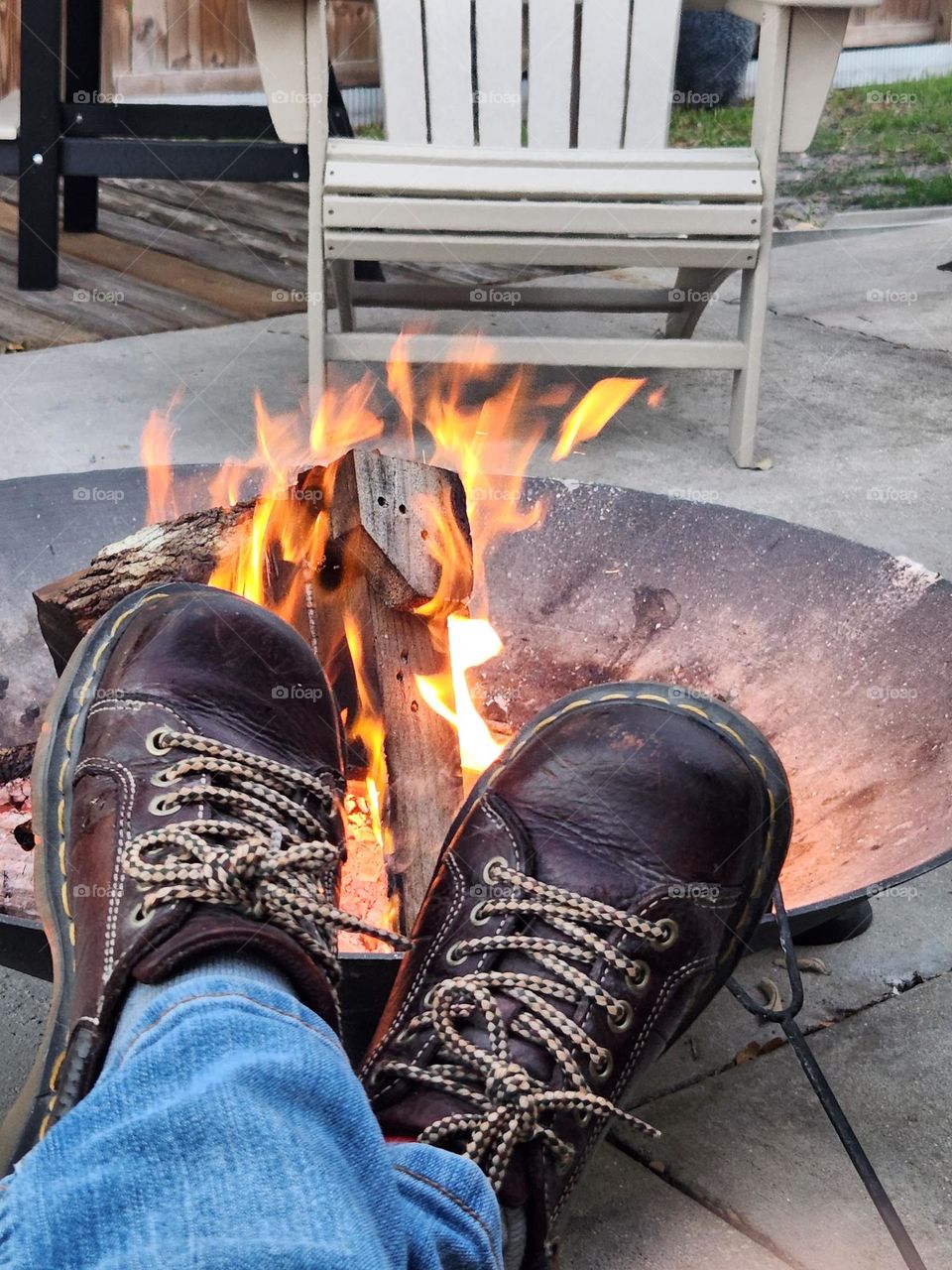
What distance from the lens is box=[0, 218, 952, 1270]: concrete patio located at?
53.1 inches

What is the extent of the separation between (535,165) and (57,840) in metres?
2.23

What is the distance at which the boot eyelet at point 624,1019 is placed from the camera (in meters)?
1.17

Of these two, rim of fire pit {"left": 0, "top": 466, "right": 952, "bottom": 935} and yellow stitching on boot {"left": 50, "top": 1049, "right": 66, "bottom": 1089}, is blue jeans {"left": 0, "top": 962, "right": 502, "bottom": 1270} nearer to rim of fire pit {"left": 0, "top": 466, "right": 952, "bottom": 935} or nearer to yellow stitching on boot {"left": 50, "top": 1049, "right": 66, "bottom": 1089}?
yellow stitching on boot {"left": 50, "top": 1049, "right": 66, "bottom": 1089}

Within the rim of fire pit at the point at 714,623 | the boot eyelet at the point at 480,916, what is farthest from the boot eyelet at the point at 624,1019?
the rim of fire pit at the point at 714,623

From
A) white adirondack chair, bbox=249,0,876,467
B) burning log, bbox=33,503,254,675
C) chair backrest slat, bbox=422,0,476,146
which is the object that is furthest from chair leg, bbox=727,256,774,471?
burning log, bbox=33,503,254,675

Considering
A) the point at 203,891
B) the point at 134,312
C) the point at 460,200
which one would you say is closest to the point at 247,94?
the point at 134,312

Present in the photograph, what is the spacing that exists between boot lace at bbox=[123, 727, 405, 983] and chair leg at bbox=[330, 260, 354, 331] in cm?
224

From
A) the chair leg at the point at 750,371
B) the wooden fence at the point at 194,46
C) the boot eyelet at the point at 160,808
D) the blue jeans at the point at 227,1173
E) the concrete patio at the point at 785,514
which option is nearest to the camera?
the blue jeans at the point at 227,1173

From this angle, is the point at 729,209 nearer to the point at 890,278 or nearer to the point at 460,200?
the point at 460,200

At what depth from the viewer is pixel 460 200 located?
2.96m

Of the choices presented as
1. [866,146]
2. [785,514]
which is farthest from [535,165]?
[866,146]

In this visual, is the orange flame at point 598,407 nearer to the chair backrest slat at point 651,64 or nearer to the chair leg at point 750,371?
the chair leg at point 750,371

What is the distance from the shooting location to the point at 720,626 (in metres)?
1.81

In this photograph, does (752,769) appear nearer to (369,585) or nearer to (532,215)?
(369,585)
